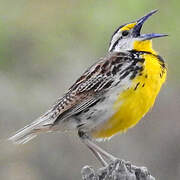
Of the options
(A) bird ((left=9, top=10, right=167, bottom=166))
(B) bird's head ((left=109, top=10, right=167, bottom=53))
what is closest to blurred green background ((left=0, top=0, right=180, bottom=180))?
(B) bird's head ((left=109, top=10, right=167, bottom=53))

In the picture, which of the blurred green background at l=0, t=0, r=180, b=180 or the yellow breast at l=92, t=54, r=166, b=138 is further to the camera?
the blurred green background at l=0, t=0, r=180, b=180

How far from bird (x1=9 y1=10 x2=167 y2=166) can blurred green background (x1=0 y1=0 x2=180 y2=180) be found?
1660mm

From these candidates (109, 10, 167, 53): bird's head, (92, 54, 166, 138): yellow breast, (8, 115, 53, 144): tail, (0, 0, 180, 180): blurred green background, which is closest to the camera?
(92, 54, 166, 138): yellow breast

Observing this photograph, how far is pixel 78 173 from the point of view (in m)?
8.70

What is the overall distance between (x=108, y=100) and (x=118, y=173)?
3.33 ft

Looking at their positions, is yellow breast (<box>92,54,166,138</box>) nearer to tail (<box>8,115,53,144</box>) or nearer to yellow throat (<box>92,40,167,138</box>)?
yellow throat (<box>92,40,167,138</box>)

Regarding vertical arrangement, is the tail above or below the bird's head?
below

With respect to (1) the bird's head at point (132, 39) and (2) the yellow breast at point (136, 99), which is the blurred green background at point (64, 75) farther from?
(2) the yellow breast at point (136, 99)

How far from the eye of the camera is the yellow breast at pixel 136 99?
267 inches

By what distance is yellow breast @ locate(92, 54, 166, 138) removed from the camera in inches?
267

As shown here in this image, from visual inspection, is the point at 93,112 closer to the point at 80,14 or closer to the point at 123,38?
the point at 123,38

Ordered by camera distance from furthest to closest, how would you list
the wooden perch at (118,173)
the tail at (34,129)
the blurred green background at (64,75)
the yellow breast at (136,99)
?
the blurred green background at (64,75) < the tail at (34,129) < the yellow breast at (136,99) < the wooden perch at (118,173)

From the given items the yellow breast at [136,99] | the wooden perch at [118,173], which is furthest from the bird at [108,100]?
the wooden perch at [118,173]

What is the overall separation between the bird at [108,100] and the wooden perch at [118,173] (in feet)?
2.75
